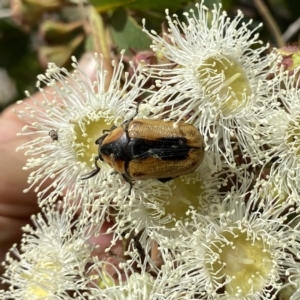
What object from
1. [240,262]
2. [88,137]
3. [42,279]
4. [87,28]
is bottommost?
[240,262]

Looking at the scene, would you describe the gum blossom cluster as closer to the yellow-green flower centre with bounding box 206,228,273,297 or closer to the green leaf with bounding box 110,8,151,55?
the yellow-green flower centre with bounding box 206,228,273,297

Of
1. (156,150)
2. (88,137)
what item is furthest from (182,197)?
(88,137)

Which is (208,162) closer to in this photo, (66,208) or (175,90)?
(175,90)

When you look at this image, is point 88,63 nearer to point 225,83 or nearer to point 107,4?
point 107,4

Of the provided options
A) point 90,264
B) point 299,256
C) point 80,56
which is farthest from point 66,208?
point 80,56

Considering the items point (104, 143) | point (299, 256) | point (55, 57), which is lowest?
point (299, 256)
